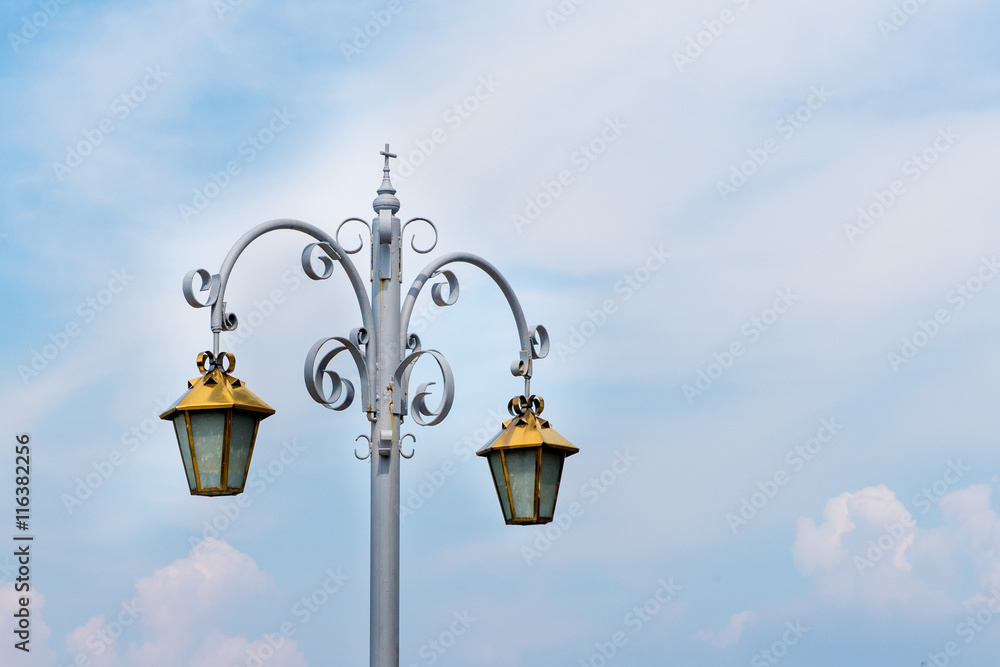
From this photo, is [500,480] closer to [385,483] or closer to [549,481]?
[549,481]

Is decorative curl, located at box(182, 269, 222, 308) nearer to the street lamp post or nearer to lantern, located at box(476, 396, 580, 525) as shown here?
the street lamp post

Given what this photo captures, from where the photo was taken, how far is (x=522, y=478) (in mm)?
6203

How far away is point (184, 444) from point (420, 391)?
119 centimetres

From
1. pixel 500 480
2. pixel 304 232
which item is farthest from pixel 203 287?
pixel 500 480

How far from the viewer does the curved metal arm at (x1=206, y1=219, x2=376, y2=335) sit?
5535mm

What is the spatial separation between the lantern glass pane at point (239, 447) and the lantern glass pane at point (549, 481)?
1.52 meters

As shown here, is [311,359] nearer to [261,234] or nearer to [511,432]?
[261,234]

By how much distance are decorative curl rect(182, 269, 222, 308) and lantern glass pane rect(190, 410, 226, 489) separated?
50 cm

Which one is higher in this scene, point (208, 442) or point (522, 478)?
point (522, 478)

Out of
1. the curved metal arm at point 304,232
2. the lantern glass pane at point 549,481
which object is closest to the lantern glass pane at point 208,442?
the curved metal arm at point 304,232

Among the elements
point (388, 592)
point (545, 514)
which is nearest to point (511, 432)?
point (545, 514)

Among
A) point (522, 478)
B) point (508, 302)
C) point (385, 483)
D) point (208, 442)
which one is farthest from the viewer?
point (508, 302)

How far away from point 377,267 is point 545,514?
4.92ft

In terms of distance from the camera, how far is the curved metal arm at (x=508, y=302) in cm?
615
